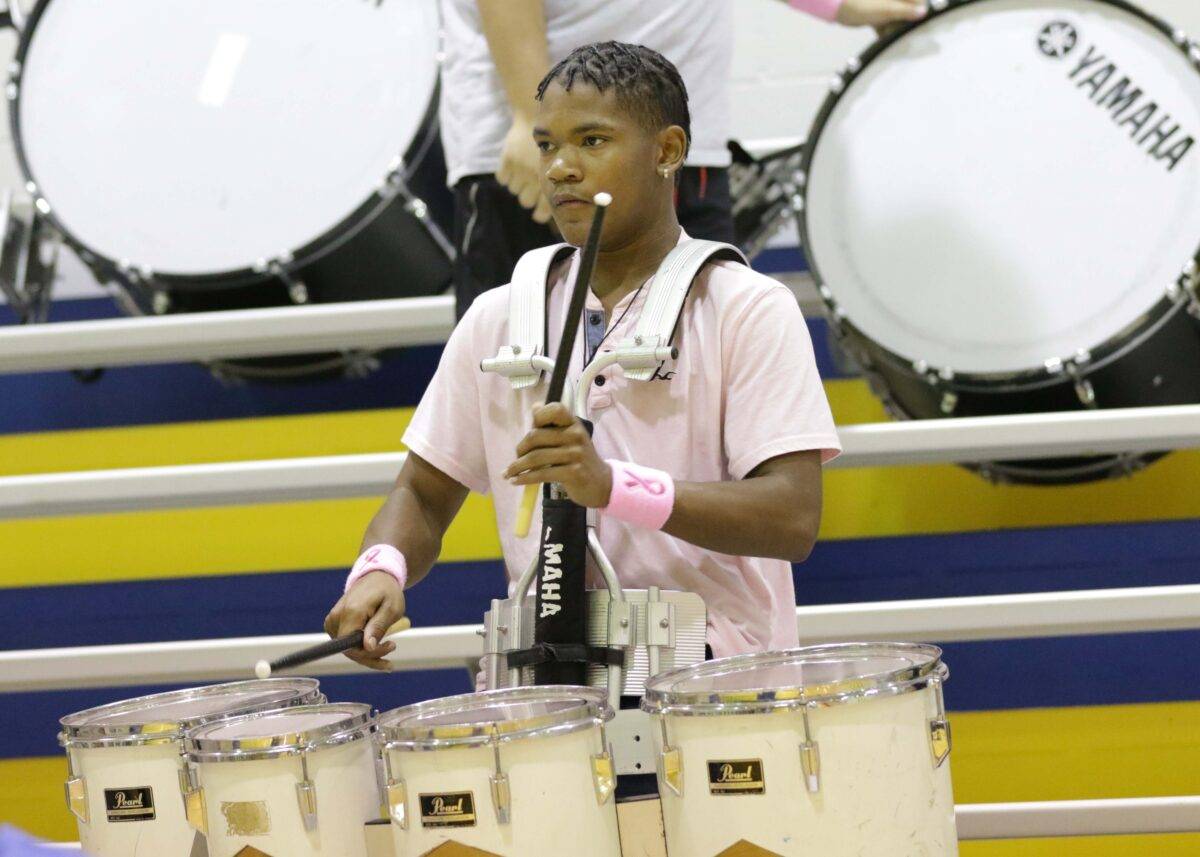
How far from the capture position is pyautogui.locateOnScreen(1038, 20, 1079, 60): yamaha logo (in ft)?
8.14

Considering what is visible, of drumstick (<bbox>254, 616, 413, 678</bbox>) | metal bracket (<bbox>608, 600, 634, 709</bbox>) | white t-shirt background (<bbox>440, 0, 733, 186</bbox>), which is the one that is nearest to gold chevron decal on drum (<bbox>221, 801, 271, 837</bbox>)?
drumstick (<bbox>254, 616, 413, 678</bbox>)

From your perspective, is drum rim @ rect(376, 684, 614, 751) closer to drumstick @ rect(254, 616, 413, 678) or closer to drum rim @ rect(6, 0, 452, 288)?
drumstick @ rect(254, 616, 413, 678)

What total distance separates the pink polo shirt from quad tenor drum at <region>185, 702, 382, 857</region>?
298 millimetres

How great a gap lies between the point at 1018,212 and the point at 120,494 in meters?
1.47

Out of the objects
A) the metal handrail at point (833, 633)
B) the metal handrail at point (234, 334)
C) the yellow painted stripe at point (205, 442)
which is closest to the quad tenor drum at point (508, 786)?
the metal handrail at point (833, 633)

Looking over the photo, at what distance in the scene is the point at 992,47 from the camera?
2.52 meters

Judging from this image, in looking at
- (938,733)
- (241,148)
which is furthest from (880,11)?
(938,733)

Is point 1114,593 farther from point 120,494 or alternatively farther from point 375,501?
point 120,494

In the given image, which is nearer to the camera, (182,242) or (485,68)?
(485,68)

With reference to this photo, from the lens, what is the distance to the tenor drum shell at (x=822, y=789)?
50.1 inches

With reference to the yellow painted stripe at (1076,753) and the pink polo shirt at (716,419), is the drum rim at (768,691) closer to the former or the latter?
the pink polo shirt at (716,419)

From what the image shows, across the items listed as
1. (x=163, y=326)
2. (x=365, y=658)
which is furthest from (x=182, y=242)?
(x=365, y=658)

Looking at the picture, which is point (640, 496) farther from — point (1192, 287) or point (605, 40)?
point (1192, 287)

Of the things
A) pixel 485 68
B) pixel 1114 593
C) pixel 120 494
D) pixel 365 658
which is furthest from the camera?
pixel 120 494
